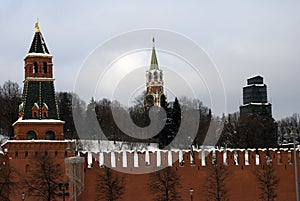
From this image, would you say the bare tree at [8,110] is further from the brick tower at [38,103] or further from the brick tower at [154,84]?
the brick tower at [38,103]

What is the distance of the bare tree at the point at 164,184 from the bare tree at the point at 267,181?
536 cm

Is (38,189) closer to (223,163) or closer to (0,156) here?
(0,156)

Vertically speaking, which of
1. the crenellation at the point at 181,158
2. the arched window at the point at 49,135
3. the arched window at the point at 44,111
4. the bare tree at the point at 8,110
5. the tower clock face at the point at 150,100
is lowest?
the crenellation at the point at 181,158

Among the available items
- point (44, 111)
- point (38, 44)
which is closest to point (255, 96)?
point (38, 44)

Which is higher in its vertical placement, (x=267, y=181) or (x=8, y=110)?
(x=8, y=110)

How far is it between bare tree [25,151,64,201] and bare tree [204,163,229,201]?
29.3ft

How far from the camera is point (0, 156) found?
3472 cm

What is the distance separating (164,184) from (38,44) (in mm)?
10989

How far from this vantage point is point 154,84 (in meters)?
83.6

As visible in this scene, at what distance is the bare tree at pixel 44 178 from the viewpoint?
3294 cm

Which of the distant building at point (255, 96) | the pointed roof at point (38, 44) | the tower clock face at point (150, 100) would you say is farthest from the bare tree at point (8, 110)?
the distant building at point (255, 96)

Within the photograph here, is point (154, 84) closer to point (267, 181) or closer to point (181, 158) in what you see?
point (181, 158)

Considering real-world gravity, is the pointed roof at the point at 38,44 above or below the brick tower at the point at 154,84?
below

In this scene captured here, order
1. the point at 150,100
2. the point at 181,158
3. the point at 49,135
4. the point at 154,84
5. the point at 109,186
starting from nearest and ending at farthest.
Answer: the point at 109,186
the point at 49,135
the point at 181,158
the point at 150,100
the point at 154,84
